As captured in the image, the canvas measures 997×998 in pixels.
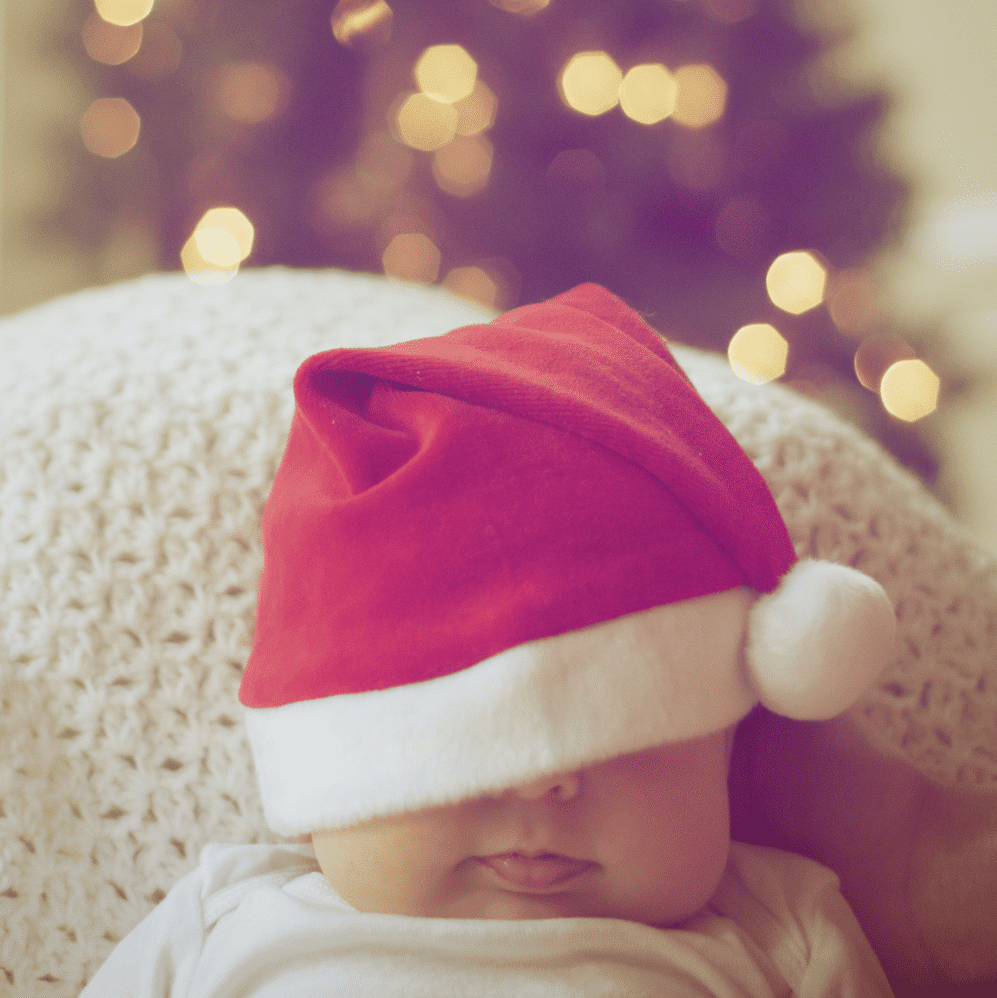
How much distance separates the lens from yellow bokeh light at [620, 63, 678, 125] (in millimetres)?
1617

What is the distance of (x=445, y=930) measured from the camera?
1.88ft

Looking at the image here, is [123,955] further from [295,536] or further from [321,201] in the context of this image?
[321,201]

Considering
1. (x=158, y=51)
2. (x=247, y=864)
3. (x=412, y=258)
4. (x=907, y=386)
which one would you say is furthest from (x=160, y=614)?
(x=907, y=386)

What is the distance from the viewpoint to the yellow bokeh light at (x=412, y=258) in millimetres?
1768

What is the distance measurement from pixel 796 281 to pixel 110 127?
1.39 meters

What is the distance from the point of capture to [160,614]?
0.74m

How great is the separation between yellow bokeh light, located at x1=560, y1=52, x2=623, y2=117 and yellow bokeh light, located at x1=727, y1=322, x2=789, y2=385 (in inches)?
19.0

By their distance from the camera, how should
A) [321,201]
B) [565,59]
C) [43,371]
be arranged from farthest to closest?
[321,201], [565,59], [43,371]

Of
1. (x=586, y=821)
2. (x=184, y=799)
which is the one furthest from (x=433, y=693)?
(x=184, y=799)

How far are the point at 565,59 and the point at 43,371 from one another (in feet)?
3.80

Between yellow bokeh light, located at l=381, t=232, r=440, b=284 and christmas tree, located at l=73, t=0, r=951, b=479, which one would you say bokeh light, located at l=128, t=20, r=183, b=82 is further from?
yellow bokeh light, located at l=381, t=232, r=440, b=284

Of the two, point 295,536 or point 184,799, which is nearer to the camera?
point 295,536

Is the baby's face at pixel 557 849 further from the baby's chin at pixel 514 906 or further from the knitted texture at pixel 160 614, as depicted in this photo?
the knitted texture at pixel 160 614

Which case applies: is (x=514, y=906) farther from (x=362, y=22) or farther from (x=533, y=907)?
(x=362, y=22)
